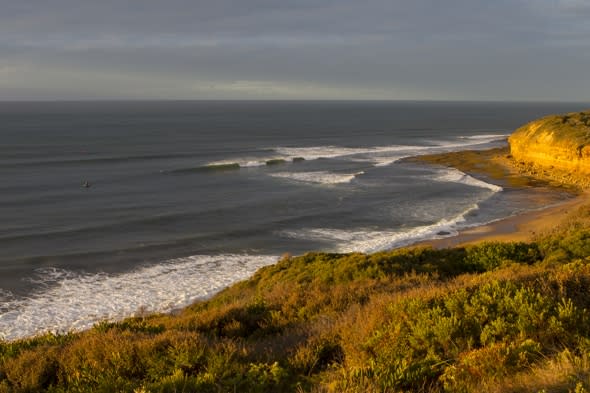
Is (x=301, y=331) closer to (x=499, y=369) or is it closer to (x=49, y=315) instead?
(x=499, y=369)

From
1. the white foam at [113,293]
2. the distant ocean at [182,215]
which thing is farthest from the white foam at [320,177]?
the white foam at [113,293]

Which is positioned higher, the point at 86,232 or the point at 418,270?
the point at 418,270

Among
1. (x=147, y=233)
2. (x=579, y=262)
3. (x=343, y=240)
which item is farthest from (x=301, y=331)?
(x=147, y=233)

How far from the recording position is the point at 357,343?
6.34m

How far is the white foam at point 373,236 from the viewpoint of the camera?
2673 cm

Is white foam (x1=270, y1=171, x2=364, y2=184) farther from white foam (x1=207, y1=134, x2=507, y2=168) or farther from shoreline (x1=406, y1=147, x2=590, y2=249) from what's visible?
shoreline (x1=406, y1=147, x2=590, y2=249)

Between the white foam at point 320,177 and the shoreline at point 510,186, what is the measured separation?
44.5 ft

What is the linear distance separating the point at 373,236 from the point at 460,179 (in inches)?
915

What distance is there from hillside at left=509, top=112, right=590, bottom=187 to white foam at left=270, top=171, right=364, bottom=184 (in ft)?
61.5

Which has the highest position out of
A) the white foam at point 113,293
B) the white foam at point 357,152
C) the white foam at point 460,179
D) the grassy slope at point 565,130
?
the grassy slope at point 565,130

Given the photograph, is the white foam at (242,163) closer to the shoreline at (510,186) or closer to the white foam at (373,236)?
the shoreline at (510,186)

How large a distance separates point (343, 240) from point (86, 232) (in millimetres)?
15192

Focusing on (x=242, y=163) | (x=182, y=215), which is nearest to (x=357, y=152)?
(x=242, y=163)

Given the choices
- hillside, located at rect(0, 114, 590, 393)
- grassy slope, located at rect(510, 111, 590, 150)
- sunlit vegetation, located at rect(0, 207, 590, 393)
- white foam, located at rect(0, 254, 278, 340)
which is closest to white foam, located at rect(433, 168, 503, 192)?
grassy slope, located at rect(510, 111, 590, 150)
